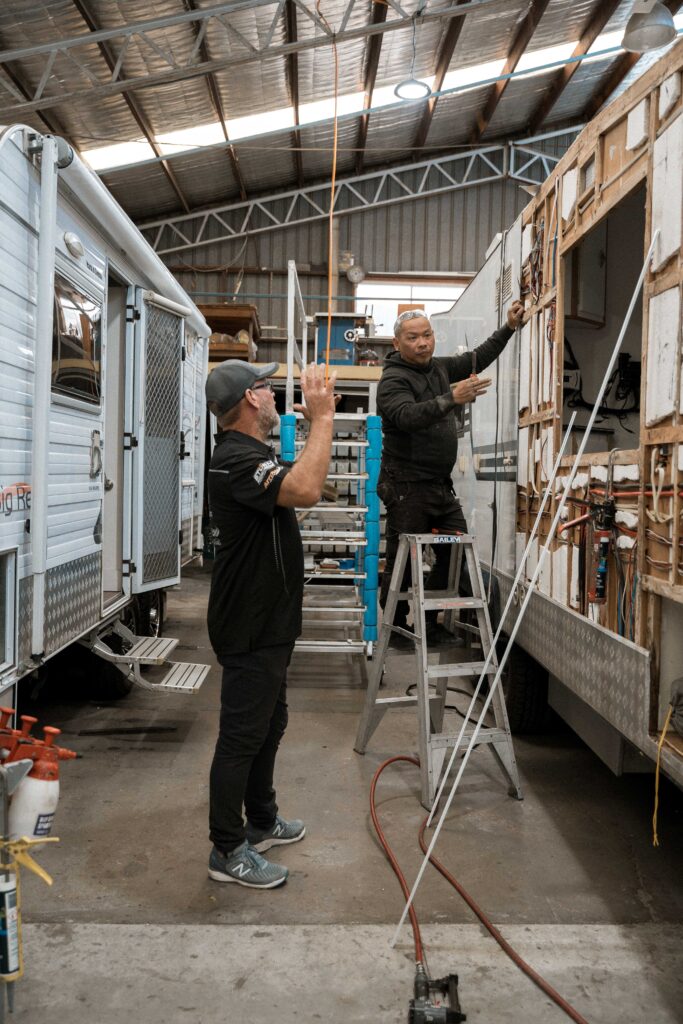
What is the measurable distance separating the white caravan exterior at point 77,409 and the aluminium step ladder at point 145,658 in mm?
109

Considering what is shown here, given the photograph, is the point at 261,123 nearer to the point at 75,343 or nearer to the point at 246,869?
the point at 75,343

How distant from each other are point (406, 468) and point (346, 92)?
357 inches

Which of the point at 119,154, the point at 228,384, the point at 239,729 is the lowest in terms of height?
the point at 239,729

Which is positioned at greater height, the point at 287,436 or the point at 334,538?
the point at 287,436

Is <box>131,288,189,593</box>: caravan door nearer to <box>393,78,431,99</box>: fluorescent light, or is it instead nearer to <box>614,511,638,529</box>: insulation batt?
<box>614,511,638,529</box>: insulation batt

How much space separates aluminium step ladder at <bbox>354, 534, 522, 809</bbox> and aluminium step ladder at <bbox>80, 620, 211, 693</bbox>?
98cm

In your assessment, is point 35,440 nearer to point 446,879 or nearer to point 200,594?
point 446,879

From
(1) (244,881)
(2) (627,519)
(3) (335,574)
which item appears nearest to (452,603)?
(2) (627,519)

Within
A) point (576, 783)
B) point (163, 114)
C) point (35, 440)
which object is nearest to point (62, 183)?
point (35, 440)

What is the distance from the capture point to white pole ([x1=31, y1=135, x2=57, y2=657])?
3.06m

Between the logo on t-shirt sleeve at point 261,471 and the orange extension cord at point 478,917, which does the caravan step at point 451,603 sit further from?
the logo on t-shirt sleeve at point 261,471

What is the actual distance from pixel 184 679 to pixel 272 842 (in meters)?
1.49

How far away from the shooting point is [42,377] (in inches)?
122

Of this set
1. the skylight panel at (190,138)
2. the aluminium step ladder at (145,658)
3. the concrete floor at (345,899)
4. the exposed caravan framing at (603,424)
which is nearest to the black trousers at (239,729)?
the concrete floor at (345,899)
